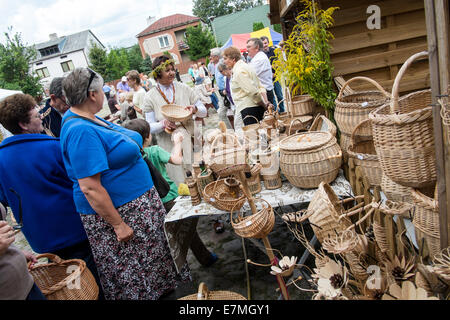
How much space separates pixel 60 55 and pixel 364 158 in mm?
53173

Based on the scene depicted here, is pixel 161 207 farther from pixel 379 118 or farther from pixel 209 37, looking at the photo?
pixel 209 37

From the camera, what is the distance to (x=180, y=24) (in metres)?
45.8

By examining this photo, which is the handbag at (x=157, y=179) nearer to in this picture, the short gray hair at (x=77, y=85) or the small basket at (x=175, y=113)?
the short gray hair at (x=77, y=85)

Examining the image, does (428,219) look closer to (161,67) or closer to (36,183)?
(36,183)

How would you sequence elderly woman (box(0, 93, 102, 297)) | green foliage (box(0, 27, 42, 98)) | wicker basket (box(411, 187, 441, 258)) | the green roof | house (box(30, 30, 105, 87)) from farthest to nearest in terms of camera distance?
1. house (box(30, 30, 105, 87))
2. the green roof
3. green foliage (box(0, 27, 42, 98))
4. elderly woman (box(0, 93, 102, 297))
5. wicker basket (box(411, 187, 441, 258))

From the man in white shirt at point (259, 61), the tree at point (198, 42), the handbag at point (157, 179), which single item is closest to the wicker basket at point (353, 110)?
the handbag at point (157, 179)

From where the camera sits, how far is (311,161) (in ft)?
6.79

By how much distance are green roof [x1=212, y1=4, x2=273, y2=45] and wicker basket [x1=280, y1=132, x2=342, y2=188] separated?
31.6 metres

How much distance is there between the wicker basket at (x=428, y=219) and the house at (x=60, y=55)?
51.1 metres

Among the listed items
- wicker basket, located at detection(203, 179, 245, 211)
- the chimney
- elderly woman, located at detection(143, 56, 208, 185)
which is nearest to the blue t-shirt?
wicker basket, located at detection(203, 179, 245, 211)

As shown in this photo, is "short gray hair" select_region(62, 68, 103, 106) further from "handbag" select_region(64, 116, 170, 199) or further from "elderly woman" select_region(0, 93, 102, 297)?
"handbag" select_region(64, 116, 170, 199)

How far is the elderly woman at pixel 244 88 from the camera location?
13.3 ft

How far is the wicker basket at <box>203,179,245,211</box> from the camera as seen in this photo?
2029mm
